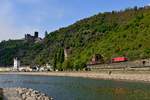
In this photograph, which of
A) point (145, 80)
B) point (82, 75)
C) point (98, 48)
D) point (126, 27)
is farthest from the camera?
point (126, 27)

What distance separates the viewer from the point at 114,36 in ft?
596

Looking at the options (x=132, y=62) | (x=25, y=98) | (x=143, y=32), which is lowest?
(x=25, y=98)

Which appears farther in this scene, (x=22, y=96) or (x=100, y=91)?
(x=100, y=91)

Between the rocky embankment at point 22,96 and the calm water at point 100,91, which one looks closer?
the rocky embankment at point 22,96

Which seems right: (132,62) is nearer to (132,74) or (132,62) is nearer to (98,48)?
(132,74)

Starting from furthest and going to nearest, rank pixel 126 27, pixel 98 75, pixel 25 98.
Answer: pixel 126 27, pixel 98 75, pixel 25 98

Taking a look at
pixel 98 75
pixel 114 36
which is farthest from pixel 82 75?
pixel 114 36

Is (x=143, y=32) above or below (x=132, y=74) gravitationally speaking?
above

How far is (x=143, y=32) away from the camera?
162m

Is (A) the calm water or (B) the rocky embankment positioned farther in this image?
(A) the calm water

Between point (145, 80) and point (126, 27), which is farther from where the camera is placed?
point (126, 27)

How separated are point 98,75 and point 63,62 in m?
60.7

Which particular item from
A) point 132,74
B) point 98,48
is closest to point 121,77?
point 132,74

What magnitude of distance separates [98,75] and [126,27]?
3287 inches
